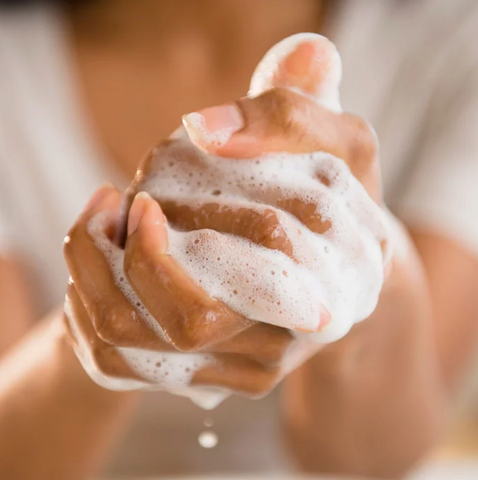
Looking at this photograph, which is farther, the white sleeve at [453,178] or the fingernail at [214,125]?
the white sleeve at [453,178]

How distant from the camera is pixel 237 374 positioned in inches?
13.1

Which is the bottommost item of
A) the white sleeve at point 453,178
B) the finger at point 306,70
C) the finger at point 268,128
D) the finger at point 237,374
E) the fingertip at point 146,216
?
the white sleeve at point 453,178

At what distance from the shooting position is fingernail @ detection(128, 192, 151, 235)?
11.6 inches

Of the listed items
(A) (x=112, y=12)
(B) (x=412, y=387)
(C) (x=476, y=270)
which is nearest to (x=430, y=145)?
(C) (x=476, y=270)

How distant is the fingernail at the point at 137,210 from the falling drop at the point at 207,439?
508 millimetres

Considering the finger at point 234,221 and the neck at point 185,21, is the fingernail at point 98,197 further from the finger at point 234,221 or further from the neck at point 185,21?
→ the neck at point 185,21

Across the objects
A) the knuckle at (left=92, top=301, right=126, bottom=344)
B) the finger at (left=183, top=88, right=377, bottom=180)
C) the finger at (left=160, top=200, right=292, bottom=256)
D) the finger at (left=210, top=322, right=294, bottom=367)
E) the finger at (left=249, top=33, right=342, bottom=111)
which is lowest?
the finger at (left=210, top=322, right=294, bottom=367)

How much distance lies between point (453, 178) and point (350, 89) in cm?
17

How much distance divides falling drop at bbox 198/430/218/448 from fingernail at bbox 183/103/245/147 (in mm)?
531

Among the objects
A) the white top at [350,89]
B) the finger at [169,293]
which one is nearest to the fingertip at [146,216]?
the finger at [169,293]

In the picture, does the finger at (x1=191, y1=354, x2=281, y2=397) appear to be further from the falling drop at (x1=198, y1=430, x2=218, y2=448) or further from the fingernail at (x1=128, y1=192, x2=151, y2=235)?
the falling drop at (x1=198, y1=430, x2=218, y2=448)

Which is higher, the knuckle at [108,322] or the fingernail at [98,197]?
the fingernail at [98,197]

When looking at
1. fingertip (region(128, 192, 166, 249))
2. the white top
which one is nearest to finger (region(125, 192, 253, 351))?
fingertip (region(128, 192, 166, 249))

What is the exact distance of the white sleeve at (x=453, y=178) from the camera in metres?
0.72
